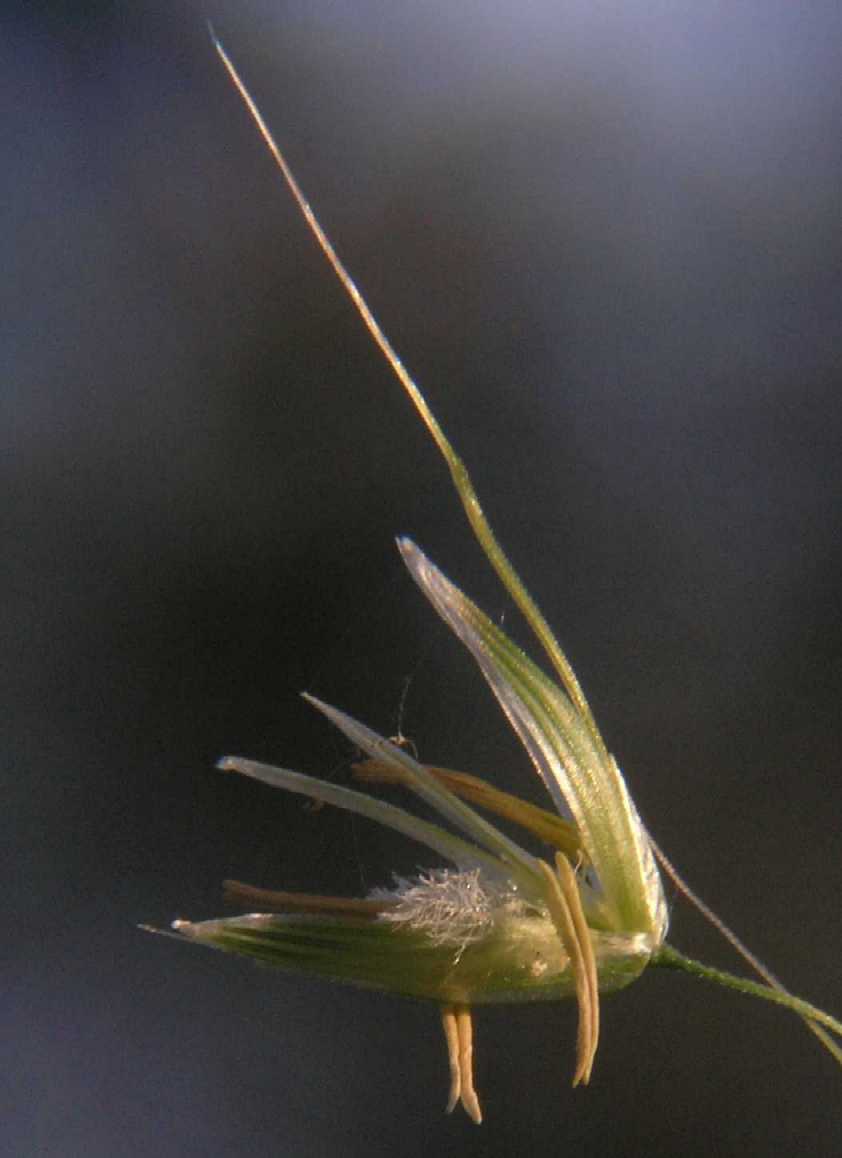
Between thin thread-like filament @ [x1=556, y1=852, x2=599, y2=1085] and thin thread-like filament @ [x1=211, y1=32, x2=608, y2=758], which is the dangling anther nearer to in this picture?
thin thread-like filament @ [x1=556, y1=852, x2=599, y2=1085]

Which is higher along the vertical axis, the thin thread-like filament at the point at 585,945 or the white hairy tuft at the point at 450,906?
the white hairy tuft at the point at 450,906

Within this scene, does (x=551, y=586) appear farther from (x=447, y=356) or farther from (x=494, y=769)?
(x=447, y=356)

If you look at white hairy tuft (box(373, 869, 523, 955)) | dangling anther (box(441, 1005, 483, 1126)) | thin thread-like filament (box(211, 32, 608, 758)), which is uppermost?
thin thread-like filament (box(211, 32, 608, 758))

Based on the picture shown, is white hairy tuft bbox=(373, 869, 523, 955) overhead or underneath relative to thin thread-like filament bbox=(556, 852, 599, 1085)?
overhead

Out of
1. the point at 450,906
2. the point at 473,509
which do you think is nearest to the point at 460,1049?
the point at 450,906

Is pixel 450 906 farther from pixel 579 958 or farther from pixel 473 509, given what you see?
pixel 473 509

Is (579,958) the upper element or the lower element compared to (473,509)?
lower

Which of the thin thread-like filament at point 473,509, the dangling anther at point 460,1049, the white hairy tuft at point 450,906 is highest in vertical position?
the thin thread-like filament at point 473,509

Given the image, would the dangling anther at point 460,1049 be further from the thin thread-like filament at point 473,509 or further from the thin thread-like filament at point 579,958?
the thin thread-like filament at point 473,509

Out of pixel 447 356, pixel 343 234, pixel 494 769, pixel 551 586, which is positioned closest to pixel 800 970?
pixel 494 769

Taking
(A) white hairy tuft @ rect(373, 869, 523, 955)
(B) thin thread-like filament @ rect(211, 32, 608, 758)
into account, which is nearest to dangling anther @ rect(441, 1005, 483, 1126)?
(A) white hairy tuft @ rect(373, 869, 523, 955)

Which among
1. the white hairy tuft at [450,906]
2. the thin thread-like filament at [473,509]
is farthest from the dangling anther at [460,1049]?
the thin thread-like filament at [473,509]
